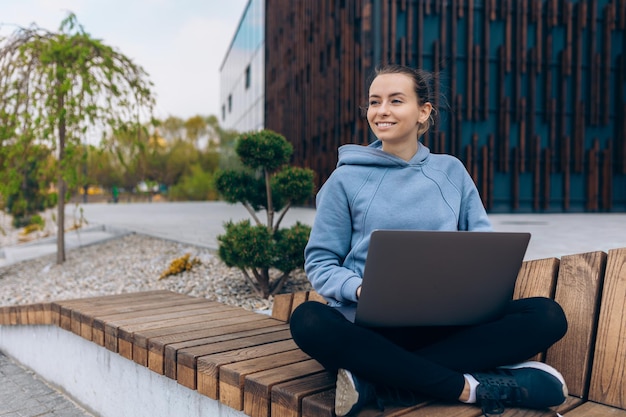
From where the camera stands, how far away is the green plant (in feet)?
15.8

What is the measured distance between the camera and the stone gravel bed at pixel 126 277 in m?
5.56

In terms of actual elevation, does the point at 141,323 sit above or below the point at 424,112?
below

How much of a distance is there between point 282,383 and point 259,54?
25.6 metres

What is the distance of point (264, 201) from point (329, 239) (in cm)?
352

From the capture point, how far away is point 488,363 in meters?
1.84

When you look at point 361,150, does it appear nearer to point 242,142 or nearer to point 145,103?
point 242,142

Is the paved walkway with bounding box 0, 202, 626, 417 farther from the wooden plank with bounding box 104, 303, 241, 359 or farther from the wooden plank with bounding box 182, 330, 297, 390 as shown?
the wooden plank with bounding box 182, 330, 297, 390

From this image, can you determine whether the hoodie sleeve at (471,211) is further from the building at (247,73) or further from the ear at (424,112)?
the building at (247,73)

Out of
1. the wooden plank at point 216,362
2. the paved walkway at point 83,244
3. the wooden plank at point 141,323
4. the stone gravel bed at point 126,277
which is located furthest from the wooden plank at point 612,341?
the stone gravel bed at point 126,277

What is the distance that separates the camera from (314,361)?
2203mm

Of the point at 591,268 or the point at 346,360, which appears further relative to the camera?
the point at 591,268

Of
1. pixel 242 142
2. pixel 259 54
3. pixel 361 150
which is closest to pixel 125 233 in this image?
pixel 242 142

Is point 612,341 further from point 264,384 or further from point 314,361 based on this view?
point 264,384

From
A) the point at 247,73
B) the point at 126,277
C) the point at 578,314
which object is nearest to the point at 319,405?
the point at 578,314
